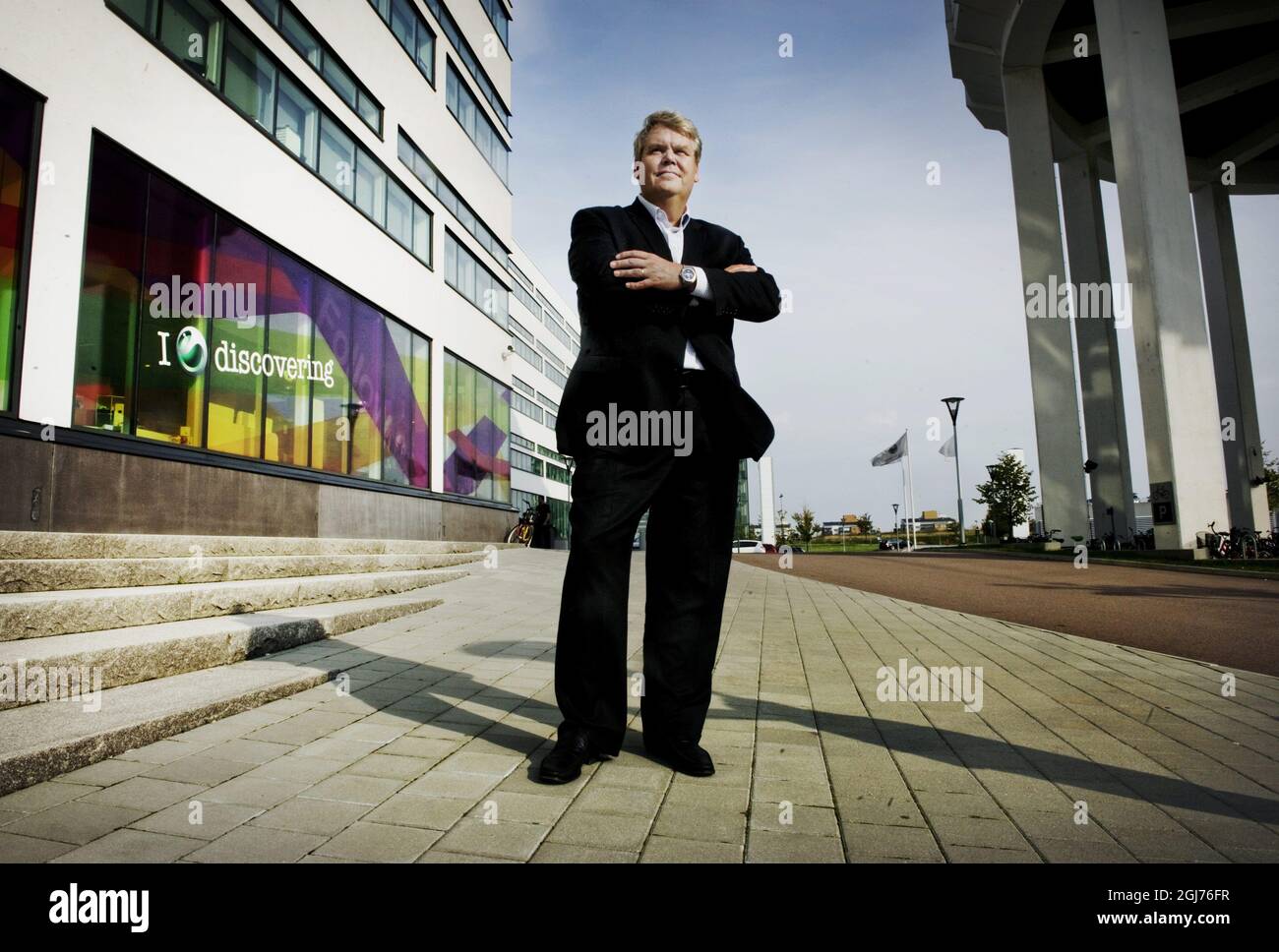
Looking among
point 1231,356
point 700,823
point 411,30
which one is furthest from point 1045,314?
point 700,823

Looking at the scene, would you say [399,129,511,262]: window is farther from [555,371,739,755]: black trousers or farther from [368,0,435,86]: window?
[555,371,739,755]: black trousers

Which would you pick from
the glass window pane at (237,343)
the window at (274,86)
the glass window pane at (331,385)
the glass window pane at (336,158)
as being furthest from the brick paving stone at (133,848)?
the glass window pane at (336,158)

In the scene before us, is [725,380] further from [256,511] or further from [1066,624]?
[256,511]

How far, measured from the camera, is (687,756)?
280cm

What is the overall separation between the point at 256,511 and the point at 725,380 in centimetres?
873

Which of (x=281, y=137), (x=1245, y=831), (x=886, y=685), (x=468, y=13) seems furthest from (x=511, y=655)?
(x=468, y=13)

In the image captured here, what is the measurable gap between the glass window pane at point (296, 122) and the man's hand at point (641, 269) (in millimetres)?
10587

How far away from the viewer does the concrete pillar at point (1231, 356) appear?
35969 millimetres

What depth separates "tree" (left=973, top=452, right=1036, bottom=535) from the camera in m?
54.5

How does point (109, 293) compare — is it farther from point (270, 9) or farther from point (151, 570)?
point (270, 9)

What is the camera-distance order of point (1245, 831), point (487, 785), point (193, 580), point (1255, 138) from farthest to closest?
point (1255, 138) < point (193, 580) < point (487, 785) < point (1245, 831)

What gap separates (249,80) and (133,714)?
33.6 ft

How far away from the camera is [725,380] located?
2.86 m

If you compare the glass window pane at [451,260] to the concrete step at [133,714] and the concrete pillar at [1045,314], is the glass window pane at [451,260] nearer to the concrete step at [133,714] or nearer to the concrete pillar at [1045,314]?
the concrete step at [133,714]
